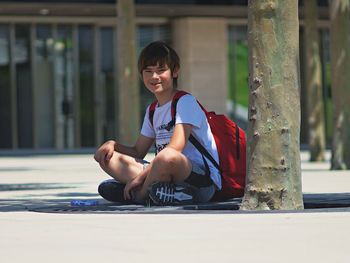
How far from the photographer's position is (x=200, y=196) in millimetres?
9695

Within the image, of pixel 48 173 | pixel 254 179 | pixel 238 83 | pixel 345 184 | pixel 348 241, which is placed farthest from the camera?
pixel 238 83

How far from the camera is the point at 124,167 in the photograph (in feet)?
32.1

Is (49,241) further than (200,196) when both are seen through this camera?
No

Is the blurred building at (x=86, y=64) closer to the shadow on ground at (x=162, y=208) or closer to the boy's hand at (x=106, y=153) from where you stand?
the shadow on ground at (x=162, y=208)

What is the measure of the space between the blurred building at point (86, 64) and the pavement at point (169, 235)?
83.6 ft

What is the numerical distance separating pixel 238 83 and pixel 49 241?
31.4 m

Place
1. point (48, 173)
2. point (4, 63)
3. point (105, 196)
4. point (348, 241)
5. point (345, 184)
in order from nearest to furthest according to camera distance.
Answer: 1. point (348, 241)
2. point (105, 196)
3. point (345, 184)
4. point (48, 173)
5. point (4, 63)

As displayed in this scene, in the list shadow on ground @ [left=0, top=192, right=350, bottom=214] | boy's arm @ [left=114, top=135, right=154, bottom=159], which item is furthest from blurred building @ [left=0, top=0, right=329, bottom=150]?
boy's arm @ [left=114, top=135, right=154, bottom=159]

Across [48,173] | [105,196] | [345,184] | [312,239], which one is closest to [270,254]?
[312,239]

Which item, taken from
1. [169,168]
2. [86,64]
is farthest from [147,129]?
[86,64]

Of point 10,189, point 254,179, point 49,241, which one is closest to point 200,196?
point 254,179

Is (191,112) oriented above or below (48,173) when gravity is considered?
above

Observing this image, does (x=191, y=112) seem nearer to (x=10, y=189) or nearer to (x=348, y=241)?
(x=348, y=241)

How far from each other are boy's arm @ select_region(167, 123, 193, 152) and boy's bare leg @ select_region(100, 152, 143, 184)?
0.60 meters
